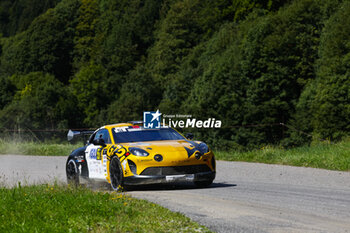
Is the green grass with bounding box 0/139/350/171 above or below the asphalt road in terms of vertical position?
below

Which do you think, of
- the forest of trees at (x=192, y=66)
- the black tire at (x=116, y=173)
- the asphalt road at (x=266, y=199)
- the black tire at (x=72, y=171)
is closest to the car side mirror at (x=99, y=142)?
the black tire at (x=116, y=173)

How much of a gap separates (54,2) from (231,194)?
6284 inches

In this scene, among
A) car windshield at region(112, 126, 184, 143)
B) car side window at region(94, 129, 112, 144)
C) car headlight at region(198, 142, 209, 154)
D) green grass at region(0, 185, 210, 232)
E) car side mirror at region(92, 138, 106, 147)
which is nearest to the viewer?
green grass at region(0, 185, 210, 232)

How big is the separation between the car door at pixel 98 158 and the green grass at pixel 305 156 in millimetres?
6626

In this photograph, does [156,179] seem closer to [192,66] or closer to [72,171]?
[72,171]

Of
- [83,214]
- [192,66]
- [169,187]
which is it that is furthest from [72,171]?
[192,66]

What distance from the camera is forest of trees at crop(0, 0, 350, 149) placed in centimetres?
5712

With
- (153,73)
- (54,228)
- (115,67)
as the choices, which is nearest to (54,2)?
(115,67)

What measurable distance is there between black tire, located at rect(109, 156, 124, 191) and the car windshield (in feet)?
2.42

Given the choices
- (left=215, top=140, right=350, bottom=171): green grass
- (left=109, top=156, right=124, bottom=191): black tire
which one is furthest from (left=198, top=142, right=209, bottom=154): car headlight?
(left=215, top=140, right=350, bottom=171): green grass

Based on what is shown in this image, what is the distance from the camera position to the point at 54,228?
25.5ft

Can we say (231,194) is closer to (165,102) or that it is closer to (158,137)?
(158,137)

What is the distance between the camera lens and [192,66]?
88.2 m

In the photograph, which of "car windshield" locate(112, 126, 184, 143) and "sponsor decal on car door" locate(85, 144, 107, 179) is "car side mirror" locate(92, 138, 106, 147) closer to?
"sponsor decal on car door" locate(85, 144, 107, 179)
